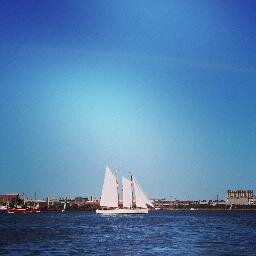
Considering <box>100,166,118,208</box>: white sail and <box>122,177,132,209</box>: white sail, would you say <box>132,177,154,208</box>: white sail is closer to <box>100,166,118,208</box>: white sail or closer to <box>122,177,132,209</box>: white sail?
<box>122,177,132,209</box>: white sail

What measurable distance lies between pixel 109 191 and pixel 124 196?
10.7 metres

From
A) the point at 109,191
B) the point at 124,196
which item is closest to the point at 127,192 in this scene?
the point at 124,196

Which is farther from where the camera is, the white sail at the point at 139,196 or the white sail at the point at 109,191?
the white sail at the point at 139,196

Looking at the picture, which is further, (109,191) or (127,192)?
(127,192)

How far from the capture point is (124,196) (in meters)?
178

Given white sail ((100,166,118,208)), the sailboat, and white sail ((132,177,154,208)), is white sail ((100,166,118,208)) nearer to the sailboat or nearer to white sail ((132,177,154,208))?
the sailboat

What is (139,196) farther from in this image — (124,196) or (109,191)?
(109,191)

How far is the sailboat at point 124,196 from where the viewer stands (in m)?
167

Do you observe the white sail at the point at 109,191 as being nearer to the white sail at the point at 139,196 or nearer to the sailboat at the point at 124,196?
the sailboat at the point at 124,196

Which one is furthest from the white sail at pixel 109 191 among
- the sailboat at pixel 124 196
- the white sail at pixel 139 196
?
the white sail at pixel 139 196

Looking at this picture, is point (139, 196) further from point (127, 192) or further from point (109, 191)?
point (109, 191)

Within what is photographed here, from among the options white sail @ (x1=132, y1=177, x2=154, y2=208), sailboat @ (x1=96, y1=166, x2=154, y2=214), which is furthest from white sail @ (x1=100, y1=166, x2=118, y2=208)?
white sail @ (x1=132, y1=177, x2=154, y2=208)

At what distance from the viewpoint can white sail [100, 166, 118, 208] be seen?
16562 centimetres

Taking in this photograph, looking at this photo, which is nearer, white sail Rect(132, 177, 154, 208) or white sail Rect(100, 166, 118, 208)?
white sail Rect(100, 166, 118, 208)
